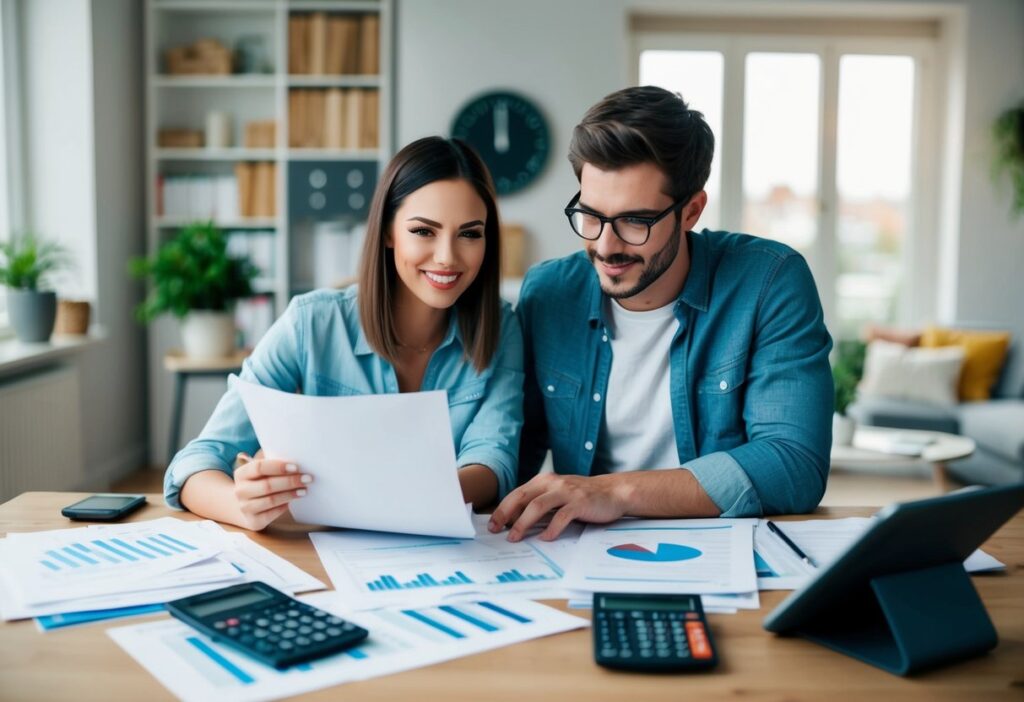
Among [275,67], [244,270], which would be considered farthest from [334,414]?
[275,67]

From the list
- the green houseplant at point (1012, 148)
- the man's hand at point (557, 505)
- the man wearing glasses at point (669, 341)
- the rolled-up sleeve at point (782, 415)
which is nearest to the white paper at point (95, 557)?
the man's hand at point (557, 505)

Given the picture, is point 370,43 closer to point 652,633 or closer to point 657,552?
point 657,552

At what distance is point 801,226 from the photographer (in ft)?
18.5

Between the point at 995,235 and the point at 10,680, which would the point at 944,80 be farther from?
the point at 10,680

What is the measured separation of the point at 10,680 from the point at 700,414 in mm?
1120

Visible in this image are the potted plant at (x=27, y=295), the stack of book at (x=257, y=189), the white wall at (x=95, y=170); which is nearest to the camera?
the potted plant at (x=27, y=295)

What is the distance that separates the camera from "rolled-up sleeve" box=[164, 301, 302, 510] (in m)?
1.37

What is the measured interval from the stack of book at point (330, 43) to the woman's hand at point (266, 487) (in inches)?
152

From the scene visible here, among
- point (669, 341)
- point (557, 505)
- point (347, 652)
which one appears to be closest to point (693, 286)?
point (669, 341)

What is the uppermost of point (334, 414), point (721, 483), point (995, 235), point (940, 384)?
point (995, 235)

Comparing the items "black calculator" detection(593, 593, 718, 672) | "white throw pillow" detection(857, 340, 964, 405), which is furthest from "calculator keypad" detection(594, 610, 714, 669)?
"white throw pillow" detection(857, 340, 964, 405)

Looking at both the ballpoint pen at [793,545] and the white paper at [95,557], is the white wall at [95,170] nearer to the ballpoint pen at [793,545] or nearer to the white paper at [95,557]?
the white paper at [95,557]

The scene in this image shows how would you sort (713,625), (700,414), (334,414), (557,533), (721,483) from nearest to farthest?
(713,625)
(334,414)
(557,533)
(721,483)
(700,414)

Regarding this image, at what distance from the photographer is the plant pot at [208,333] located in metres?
3.88
